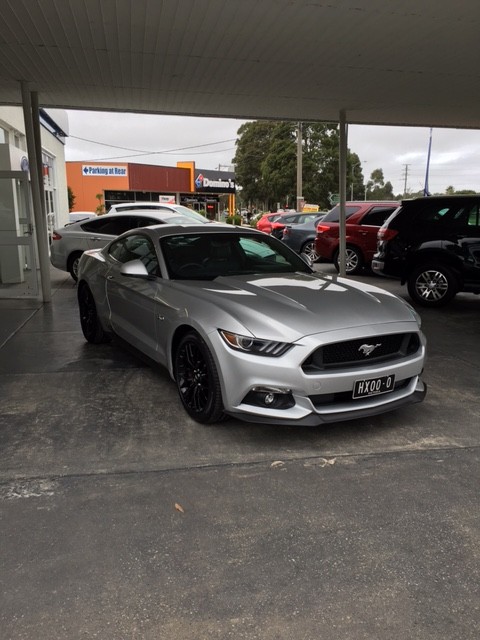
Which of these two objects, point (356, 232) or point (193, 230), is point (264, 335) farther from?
point (356, 232)

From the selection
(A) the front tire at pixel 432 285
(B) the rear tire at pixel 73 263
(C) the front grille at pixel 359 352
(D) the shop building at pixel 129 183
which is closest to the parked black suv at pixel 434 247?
(A) the front tire at pixel 432 285

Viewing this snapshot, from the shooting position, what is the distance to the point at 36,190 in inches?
355

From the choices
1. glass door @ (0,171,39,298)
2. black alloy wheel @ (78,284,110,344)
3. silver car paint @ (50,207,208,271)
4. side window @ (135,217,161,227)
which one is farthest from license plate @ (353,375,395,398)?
silver car paint @ (50,207,208,271)

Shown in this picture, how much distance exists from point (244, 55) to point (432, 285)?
14.9ft

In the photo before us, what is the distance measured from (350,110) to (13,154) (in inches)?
266

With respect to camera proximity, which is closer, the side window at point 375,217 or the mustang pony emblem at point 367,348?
the mustang pony emblem at point 367,348

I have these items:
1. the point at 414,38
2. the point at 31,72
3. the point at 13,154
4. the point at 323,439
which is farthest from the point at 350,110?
the point at 323,439

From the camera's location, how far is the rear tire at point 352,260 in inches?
500

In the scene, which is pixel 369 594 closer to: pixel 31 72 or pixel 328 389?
pixel 328 389

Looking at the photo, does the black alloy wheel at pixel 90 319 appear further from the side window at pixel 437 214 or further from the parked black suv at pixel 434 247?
the side window at pixel 437 214

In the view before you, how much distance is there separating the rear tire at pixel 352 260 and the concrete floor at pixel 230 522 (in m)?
8.28

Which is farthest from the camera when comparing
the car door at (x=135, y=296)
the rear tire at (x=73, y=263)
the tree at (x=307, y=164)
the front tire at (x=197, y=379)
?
the tree at (x=307, y=164)

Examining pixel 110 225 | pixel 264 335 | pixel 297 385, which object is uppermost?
pixel 110 225

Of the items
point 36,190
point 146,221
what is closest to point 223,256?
point 36,190
